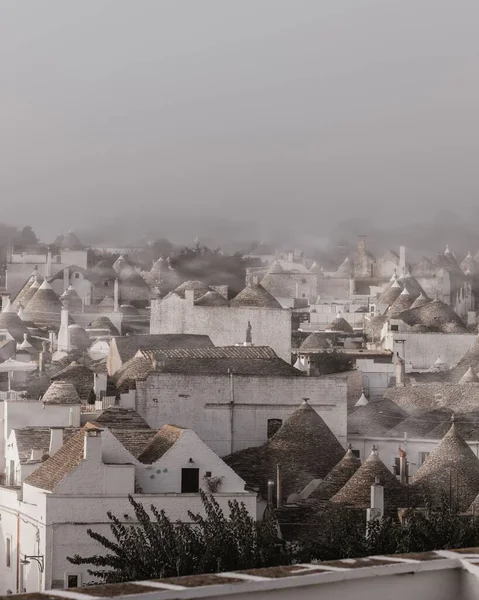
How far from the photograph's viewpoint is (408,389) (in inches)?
1395

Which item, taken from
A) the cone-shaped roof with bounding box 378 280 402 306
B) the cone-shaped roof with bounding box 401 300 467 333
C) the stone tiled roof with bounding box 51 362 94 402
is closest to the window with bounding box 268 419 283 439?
the stone tiled roof with bounding box 51 362 94 402

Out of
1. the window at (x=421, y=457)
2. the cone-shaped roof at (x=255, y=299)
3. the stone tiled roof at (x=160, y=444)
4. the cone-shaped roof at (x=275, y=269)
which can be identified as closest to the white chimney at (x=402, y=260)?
the cone-shaped roof at (x=275, y=269)

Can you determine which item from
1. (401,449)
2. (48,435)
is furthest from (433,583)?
(401,449)

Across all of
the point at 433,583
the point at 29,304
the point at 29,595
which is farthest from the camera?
the point at 29,304

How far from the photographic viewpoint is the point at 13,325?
164 ft

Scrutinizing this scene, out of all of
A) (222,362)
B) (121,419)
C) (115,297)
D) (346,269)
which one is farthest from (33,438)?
(346,269)

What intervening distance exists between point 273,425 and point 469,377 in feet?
28.7

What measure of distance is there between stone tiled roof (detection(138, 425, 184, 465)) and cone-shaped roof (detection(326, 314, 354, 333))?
2614cm

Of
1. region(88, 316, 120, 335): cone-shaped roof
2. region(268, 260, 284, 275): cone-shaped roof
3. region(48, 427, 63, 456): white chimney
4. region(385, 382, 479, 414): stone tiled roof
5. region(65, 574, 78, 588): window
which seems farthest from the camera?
region(268, 260, 284, 275): cone-shaped roof

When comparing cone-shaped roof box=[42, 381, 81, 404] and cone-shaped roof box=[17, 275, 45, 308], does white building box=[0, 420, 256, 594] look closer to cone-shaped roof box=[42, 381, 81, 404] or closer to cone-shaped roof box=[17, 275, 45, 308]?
cone-shaped roof box=[42, 381, 81, 404]

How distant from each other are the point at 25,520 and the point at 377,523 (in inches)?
248

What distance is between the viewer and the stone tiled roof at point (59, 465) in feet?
67.7

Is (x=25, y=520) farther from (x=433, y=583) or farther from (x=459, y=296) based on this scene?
(x=459, y=296)

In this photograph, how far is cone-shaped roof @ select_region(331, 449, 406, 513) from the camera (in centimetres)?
2158
